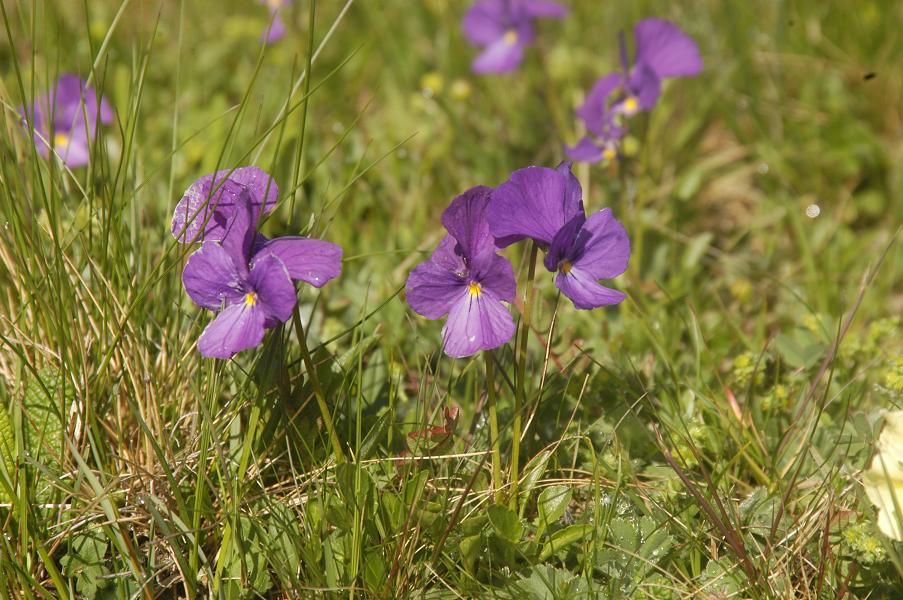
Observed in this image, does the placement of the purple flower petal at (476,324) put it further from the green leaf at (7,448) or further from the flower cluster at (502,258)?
the green leaf at (7,448)

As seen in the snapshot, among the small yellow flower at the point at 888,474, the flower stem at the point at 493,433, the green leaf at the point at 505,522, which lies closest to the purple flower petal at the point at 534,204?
the flower stem at the point at 493,433

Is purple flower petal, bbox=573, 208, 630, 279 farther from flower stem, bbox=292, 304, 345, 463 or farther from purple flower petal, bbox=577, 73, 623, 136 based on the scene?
purple flower petal, bbox=577, 73, 623, 136

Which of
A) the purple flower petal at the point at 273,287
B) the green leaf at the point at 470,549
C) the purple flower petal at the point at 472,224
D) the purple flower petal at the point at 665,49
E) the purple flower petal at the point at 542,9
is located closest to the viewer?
the purple flower petal at the point at 273,287

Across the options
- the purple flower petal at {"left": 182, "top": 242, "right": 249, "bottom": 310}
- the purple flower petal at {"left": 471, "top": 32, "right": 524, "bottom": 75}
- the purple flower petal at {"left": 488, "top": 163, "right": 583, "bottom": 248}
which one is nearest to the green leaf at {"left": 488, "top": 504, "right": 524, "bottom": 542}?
the purple flower petal at {"left": 488, "top": 163, "right": 583, "bottom": 248}

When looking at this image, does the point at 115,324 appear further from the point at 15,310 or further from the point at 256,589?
the point at 256,589

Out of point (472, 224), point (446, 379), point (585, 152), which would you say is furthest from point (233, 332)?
point (585, 152)

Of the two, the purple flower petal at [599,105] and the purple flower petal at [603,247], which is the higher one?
the purple flower petal at [603,247]

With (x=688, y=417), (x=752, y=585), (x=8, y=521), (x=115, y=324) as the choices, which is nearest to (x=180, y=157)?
(x=115, y=324)

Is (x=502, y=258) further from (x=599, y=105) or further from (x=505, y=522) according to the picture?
(x=599, y=105)
